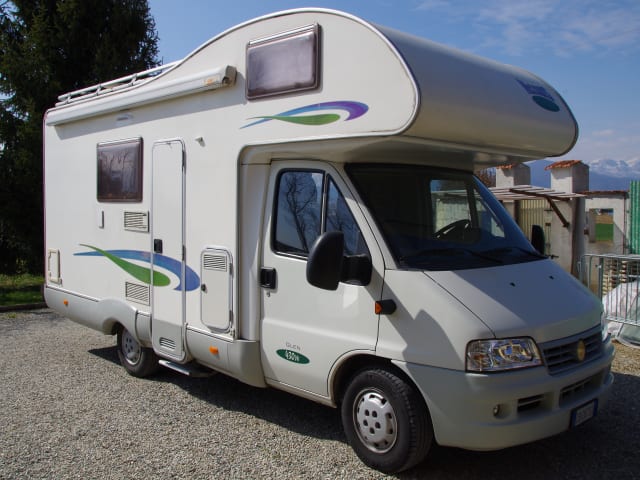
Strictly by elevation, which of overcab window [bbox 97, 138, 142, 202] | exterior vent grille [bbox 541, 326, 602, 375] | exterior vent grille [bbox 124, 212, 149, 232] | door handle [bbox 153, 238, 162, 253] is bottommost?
exterior vent grille [bbox 541, 326, 602, 375]

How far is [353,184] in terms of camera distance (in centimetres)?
431

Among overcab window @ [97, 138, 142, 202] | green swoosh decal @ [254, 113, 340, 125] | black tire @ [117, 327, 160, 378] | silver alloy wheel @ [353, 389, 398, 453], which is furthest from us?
black tire @ [117, 327, 160, 378]

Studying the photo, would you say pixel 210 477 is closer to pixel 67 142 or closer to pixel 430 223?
pixel 430 223

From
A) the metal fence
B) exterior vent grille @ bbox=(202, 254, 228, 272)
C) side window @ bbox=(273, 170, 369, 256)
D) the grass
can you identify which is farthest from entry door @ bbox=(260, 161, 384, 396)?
the grass

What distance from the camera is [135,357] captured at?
21.1 ft

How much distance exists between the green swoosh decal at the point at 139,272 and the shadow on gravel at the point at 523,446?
1140mm

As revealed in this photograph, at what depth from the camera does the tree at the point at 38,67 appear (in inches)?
517

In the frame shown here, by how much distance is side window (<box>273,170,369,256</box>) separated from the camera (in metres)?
4.32

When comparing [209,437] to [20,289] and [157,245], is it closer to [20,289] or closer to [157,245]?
[157,245]

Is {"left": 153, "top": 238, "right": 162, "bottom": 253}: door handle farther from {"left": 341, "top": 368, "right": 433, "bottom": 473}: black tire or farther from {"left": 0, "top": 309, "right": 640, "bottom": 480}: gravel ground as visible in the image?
{"left": 341, "top": 368, "right": 433, "bottom": 473}: black tire

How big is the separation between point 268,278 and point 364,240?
0.96 m

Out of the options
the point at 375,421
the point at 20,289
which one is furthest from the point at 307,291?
the point at 20,289

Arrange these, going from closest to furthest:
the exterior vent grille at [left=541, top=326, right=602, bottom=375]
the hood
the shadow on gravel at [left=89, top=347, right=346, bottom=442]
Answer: the hood < the exterior vent grille at [left=541, top=326, right=602, bottom=375] < the shadow on gravel at [left=89, top=347, right=346, bottom=442]

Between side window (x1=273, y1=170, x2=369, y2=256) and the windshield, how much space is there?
196 mm
